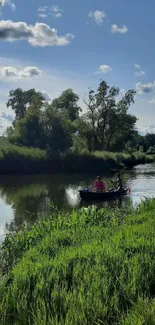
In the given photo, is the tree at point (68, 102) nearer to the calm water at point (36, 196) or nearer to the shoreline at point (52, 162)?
the shoreline at point (52, 162)

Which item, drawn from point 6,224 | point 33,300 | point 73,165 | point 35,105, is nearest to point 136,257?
point 33,300

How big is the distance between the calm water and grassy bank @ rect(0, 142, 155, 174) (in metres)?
2.96

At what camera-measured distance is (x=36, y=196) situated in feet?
84.6

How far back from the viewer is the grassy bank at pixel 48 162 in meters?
39.9

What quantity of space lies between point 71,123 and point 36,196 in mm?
24845

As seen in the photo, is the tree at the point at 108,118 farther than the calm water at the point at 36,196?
Yes

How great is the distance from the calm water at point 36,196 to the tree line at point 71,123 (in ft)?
32.6

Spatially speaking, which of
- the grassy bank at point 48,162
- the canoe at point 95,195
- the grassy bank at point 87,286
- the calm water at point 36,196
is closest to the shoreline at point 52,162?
Result: the grassy bank at point 48,162

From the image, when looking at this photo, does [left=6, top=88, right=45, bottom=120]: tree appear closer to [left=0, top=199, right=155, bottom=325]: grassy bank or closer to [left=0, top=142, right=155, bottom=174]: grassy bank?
[left=0, top=142, right=155, bottom=174]: grassy bank

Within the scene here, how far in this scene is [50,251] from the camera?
710 centimetres

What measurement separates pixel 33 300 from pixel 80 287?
0.62 metres

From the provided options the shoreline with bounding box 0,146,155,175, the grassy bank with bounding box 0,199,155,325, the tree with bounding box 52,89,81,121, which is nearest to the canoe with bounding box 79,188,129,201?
the grassy bank with bounding box 0,199,155,325

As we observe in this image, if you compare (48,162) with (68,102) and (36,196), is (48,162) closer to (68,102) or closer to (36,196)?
(36,196)

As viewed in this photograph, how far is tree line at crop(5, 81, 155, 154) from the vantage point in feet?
154
